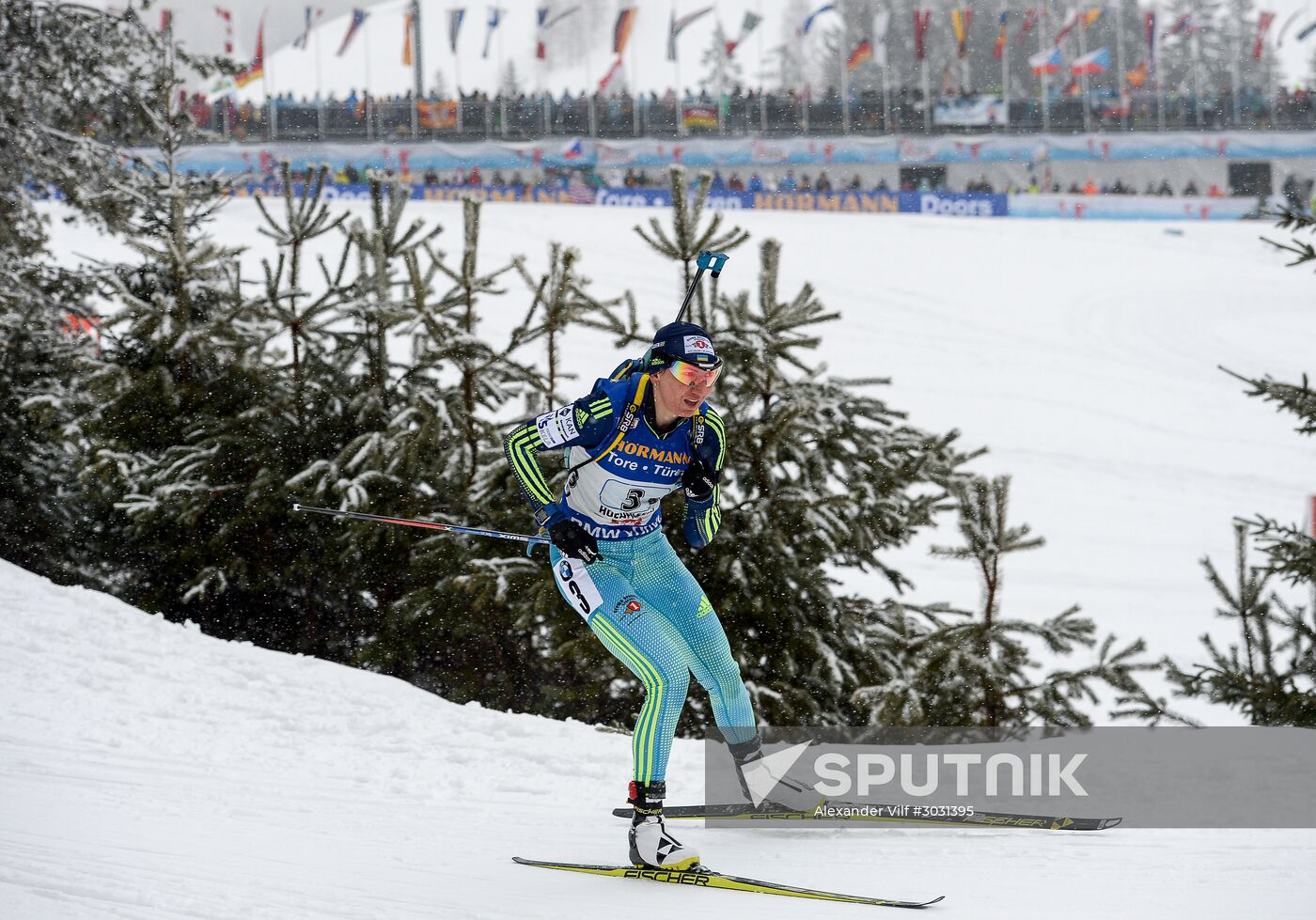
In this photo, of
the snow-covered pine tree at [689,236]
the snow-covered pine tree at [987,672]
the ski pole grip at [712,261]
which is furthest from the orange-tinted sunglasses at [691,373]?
the snow-covered pine tree at [689,236]

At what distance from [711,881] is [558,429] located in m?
1.84

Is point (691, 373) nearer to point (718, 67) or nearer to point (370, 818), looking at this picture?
point (370, 818)

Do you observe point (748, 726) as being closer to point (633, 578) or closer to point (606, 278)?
point (633, 578)

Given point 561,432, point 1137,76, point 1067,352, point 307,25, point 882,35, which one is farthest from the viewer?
point 307,25

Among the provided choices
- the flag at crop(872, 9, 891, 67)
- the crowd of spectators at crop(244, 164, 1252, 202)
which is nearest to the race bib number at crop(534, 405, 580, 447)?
the crowd of spectators at crop(244, 164, 1252, 202)

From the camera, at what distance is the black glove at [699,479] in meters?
5.19

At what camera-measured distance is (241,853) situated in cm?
498

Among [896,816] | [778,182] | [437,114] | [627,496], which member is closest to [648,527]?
[627,496]

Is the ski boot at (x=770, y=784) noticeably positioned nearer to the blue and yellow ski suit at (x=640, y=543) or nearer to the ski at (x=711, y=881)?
the blue and yellow ski suit at (x=640, y=543)

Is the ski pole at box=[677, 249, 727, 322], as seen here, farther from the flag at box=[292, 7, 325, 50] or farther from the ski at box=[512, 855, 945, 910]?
the flag at box=[292, 7, 325, 50]

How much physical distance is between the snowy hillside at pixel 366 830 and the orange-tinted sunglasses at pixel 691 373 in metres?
1.94

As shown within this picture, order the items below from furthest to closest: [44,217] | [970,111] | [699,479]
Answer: [970,111], [44,217], [699,479]

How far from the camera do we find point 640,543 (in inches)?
208

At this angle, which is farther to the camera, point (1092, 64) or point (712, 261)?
point (1092, 64)
